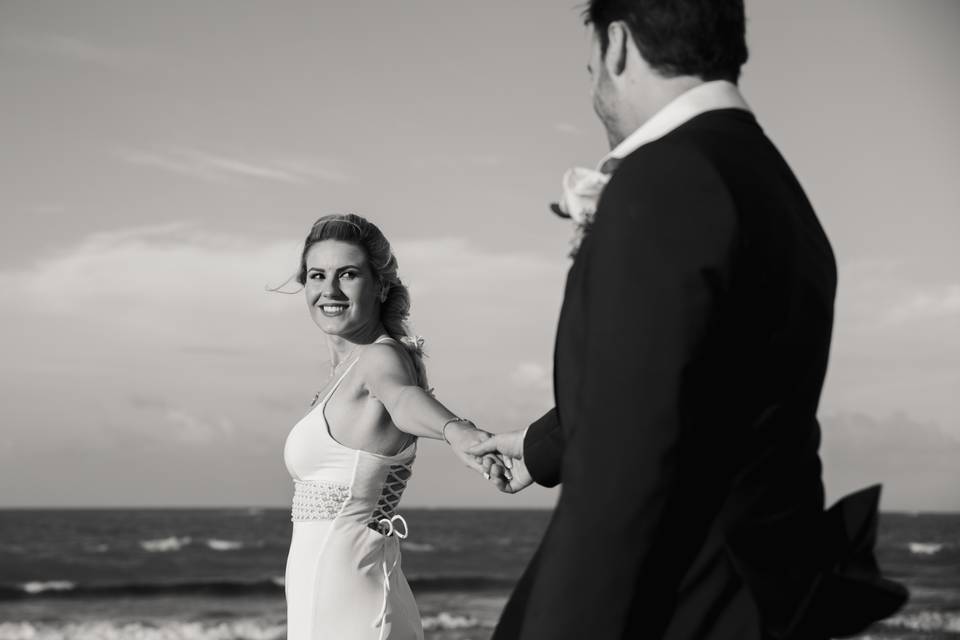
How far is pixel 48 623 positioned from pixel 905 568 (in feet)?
70.0

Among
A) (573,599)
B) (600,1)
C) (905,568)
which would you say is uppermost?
(600,1)

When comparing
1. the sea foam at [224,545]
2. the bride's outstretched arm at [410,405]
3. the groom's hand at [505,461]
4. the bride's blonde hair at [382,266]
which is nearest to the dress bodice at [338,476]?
the bride's outstretched arm at [410,405]

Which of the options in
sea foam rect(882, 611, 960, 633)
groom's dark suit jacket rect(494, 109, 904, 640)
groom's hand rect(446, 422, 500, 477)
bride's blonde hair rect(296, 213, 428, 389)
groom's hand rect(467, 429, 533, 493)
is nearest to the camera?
groom's dark suit jacket rect(494, 109, 904, 640)

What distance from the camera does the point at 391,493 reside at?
13.5 ft

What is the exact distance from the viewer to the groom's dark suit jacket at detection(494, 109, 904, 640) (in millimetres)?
1295

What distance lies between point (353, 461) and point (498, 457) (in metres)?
1.01

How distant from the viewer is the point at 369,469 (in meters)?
4.02

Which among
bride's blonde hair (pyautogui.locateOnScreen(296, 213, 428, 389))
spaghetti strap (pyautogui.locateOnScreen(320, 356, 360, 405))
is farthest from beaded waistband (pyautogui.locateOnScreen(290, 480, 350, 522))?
bride's blonde hair (pyautogui.locateOnScreen(296, 213, 428, 389))

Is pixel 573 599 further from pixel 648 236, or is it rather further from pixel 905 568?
pixel 905 568

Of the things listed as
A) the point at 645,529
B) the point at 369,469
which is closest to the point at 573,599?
the point at 645,529

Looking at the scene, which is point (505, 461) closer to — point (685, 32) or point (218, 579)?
point (685, 32)

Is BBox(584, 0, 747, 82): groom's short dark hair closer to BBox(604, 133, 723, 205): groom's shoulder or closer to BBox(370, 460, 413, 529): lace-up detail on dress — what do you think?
BBox(604, 133, 723, 205): groom's shoulder

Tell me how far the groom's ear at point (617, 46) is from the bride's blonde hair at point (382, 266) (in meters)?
2.79

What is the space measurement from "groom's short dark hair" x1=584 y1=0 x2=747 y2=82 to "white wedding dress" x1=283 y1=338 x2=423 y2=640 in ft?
8.72
